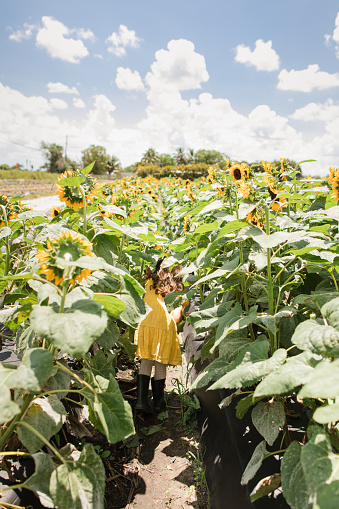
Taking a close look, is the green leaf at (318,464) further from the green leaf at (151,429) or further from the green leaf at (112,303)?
the green leaf at (151,429)

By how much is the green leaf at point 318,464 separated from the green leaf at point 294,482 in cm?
11

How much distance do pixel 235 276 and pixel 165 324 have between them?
1148mm

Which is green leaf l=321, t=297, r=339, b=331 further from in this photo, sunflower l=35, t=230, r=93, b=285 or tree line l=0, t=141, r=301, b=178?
tree line l=0, t=141, r=301, b=178

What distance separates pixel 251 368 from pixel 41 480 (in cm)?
77

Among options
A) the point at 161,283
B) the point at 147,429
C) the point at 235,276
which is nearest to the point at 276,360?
the point at 235,276

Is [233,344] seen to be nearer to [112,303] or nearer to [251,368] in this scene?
[251,368]

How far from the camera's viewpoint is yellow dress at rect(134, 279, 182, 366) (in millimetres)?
3021

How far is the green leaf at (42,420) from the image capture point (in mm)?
1238

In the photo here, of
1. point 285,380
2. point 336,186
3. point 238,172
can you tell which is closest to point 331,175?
point 336,186

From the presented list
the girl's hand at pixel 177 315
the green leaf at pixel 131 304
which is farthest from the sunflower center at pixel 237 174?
the girl's hand at pixel 177 315

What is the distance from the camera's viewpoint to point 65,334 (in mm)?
973

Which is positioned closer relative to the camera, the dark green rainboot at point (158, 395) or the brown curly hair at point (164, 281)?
the dark green rainboot at point (158, 395)

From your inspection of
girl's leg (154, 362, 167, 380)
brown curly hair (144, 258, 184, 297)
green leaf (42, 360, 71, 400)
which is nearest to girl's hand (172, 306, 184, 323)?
brown curly hair (144, 258, 184, 297)

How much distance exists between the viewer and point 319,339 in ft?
3.62
